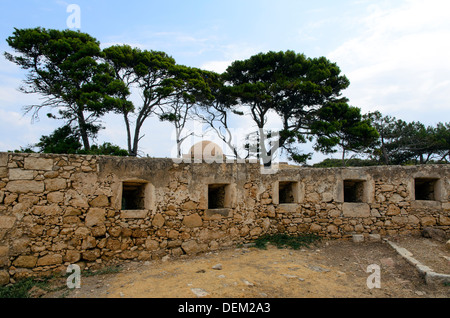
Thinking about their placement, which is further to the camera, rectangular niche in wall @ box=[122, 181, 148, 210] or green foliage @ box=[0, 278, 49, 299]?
rectangular niche in wall @ box=[122, 181, 148, 210]

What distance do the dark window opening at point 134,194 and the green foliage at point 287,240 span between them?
317 centimetres

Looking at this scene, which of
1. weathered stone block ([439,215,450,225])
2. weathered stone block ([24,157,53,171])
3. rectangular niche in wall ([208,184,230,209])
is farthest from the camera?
weathered stone block ([439,215,450,225])

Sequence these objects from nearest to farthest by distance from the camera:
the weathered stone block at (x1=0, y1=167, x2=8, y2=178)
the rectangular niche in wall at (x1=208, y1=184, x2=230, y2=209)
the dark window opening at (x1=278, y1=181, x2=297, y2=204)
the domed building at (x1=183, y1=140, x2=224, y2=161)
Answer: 1. the weathered stone block at (x1=0, y1=167, x2=8, y2=178)
2. the rectangular niche in wall at (x1=208, y1=184, x2=230, y2=209)
3. the dark window opening at (x1=278, y1=181, x2=297, y2=204)
4. the domed building at (x1=183, y1=140, x2=224, y2=161)

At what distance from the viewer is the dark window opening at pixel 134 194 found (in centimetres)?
647

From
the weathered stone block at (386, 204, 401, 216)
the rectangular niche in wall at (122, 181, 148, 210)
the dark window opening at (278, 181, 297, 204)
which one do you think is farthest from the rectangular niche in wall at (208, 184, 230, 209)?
the weathered stone block at (386, 204, 401, 216)

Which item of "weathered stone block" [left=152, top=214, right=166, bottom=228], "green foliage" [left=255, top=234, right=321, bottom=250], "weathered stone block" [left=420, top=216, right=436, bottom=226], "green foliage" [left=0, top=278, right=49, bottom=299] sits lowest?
"green foliage" [left=0, top=278, right=49, bottom=299]

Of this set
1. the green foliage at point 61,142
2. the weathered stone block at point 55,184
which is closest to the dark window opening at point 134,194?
the weathered stone block at point 55,184

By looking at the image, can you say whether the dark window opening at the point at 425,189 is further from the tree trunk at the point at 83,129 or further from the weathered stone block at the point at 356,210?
the tree trunk at the point at 83,129

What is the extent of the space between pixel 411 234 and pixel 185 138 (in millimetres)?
12951

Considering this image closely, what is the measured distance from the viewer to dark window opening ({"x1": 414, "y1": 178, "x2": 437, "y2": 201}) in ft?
26.4

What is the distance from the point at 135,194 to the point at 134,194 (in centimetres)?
7

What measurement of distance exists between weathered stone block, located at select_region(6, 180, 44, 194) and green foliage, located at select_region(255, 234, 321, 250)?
16.7 ft

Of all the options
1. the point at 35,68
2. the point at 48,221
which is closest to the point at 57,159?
the point at 48,221

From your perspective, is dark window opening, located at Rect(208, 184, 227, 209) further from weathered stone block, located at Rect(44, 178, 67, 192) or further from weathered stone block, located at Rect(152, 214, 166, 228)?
weathered stone block, located at Rect(44, 178, 67, 192)
